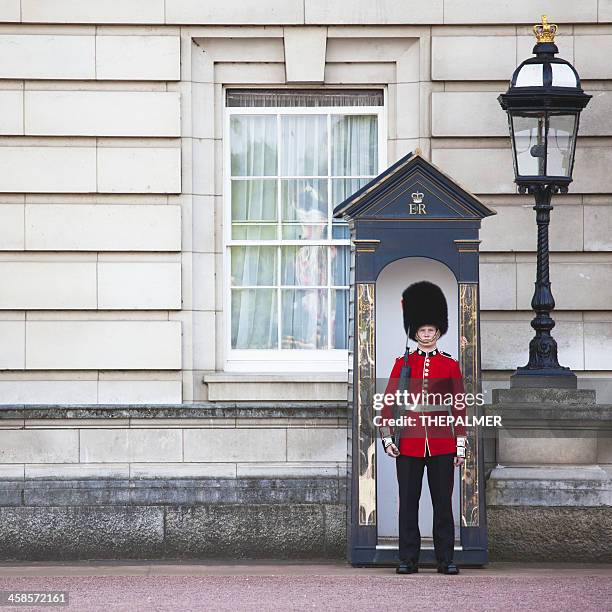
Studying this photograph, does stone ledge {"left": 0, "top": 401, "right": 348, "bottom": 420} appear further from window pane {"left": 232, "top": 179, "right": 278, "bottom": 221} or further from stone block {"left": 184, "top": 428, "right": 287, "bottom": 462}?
window pane {"left": 232, "top": 179, "right": 278, "bottom": 221}

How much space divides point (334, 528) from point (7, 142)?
11.9ft

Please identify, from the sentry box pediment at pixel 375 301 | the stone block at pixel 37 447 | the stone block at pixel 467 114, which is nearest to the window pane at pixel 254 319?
the stone block at pixel 37 447

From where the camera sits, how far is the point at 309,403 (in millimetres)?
11062

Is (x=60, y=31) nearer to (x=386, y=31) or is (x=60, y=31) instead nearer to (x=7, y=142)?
(x=7, y=142)

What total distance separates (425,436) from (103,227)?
294 cm

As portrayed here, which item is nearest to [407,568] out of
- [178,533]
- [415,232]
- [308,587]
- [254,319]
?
[308,587]

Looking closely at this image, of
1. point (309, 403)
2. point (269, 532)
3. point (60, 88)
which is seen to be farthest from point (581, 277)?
point (60, 88)

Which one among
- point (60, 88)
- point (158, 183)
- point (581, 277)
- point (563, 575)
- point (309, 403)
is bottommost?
point (563, 575)

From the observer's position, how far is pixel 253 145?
37.6 ft

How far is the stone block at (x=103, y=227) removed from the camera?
436 inches

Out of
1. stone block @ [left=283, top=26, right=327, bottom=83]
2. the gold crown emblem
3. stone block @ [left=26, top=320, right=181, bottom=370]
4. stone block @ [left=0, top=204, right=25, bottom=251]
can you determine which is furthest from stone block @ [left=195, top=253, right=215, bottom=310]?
the gold crown emblem

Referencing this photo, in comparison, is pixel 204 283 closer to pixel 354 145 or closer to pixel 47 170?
pixel 47 170

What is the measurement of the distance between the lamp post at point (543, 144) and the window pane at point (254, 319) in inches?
76.6

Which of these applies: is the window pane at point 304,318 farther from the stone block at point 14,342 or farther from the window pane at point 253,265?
the stone block at point 14,342
